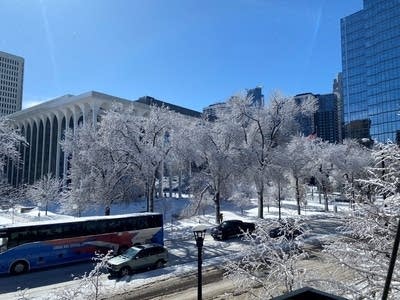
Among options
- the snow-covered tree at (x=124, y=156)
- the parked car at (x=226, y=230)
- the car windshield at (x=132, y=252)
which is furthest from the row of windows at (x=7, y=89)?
the car windshield at (x=132, y=252)

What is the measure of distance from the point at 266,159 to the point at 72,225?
2379cm

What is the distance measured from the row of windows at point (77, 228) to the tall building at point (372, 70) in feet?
320

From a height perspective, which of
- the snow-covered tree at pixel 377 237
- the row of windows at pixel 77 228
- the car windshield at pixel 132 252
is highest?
the snow-covered tree at pixel 377 237

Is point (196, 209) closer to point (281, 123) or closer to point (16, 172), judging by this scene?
point (281, 123)

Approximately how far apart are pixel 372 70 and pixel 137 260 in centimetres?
11573

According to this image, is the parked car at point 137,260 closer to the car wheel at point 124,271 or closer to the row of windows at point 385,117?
the car wheel at point 124,271

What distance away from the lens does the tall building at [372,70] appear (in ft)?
354

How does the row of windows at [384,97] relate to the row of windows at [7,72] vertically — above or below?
above

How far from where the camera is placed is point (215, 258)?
23703mm

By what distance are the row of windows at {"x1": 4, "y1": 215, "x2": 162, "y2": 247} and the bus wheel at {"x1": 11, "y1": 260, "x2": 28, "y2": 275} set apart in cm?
114

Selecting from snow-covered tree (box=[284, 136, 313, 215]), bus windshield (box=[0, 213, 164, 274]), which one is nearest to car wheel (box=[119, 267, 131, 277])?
bus windshield (box=[0, 213, 164, 274])

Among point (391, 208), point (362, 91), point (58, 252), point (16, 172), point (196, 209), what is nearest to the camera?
point (391, 208)

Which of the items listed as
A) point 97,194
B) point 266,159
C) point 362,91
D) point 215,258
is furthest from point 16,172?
point 362,91

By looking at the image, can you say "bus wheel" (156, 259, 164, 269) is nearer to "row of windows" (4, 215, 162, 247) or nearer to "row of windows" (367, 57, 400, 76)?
"row of windows" (4, 215, 162, 247)
